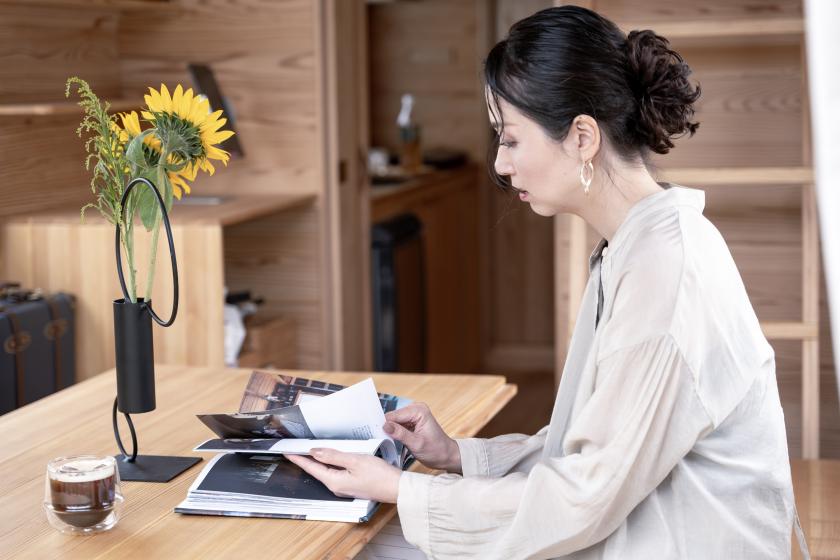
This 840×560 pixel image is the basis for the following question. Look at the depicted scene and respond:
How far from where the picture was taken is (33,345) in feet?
8.52

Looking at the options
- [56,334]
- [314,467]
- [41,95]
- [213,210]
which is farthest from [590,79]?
[41,95]

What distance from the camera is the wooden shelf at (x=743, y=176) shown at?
2750 mm

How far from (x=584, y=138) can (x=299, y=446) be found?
0.52 meters

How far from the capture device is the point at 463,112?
5316 mm

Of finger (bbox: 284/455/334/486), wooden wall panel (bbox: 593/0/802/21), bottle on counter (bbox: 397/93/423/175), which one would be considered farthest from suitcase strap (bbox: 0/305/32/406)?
bottle on counter (bbox: 397/93/423/175)

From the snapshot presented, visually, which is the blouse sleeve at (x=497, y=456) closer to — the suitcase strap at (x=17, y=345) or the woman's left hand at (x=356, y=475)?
the woman's left hand at (x=356, y=475)

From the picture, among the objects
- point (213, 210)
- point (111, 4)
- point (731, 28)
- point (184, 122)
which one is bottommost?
point (213, 210)

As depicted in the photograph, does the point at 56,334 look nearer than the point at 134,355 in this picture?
No

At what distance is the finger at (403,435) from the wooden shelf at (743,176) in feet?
4.50

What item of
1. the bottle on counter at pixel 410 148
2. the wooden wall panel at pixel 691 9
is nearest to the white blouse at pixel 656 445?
the wooden wall panel at pixel 691 9

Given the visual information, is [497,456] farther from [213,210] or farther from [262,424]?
[213,210]

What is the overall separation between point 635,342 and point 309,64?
2.36 m

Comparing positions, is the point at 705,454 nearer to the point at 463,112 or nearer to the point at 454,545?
the point at 454,545

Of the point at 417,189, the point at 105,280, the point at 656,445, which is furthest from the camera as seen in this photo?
the point at 417,189
